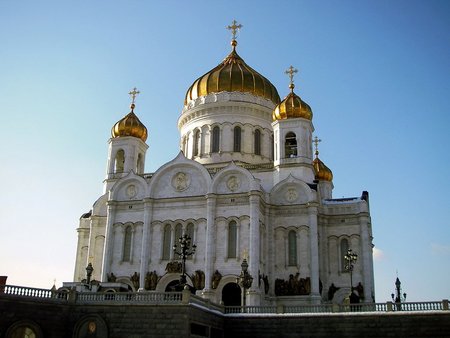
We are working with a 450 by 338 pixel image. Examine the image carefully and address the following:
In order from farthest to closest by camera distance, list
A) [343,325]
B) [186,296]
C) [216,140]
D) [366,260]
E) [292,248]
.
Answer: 1. [216,140]
2. [366,260]
3. [292,248]
4. [343,325]
5. [186,296]

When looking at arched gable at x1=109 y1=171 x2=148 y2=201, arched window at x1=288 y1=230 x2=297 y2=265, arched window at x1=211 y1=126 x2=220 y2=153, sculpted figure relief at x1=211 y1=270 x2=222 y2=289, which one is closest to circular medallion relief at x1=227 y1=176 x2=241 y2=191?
arched window at x1=288 y1=230 x2=297 y2=265

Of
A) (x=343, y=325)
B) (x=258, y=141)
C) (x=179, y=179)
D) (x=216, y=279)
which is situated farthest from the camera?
(x=258, y=141)

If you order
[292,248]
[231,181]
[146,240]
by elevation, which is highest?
[231,181]

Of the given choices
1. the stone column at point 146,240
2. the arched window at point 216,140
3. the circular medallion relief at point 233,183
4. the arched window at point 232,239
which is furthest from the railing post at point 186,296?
the arched window at point 216,140

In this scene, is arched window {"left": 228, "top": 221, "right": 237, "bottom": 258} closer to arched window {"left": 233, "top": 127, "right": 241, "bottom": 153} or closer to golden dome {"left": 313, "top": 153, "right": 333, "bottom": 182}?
arched window {"left": 233, "top": 127, "right": 241, "bottom": 153}

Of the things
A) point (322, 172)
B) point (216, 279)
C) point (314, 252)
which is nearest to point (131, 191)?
point (216, 279)

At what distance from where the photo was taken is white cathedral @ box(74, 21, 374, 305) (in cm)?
3881

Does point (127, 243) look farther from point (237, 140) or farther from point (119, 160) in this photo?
point (237, 140)

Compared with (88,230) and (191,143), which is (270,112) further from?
(88,230)

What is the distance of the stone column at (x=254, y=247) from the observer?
3662cm

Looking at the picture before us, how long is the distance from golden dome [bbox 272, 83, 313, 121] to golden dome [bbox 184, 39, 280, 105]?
506cm

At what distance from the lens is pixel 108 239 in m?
41.8

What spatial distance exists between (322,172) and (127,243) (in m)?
20.1

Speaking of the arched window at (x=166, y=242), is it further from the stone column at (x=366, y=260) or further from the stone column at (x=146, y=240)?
the stone column at (x=366, y=260)
